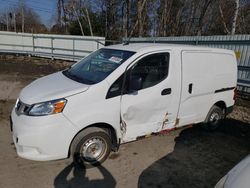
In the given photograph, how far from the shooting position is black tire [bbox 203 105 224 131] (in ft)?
15.0

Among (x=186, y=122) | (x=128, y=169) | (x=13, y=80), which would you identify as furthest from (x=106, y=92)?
(x=13, y=80)

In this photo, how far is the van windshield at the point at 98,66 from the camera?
3.22 m

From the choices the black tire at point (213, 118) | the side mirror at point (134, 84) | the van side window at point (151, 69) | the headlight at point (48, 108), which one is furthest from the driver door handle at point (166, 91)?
the headlight at point (48, 108)

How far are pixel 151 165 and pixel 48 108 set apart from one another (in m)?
1.82

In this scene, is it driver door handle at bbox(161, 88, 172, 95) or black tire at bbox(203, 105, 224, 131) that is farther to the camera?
black tire at bbox(203, 105, 224, 131)

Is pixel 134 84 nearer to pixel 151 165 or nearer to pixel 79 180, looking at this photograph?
pixel 151 165

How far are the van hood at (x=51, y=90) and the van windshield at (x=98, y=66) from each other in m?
0.18

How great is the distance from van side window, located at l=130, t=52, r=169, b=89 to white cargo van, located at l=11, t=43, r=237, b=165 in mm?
16

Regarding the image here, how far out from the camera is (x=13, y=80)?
342 inches

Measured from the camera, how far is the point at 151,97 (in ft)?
11.1

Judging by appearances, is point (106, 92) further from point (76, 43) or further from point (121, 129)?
point (76, 43)

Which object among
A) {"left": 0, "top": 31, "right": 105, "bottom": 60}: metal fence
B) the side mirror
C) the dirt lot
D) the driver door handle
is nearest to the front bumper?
the dirt lot

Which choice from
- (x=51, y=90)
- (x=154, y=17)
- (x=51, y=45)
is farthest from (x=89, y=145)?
(x=154, y=17)

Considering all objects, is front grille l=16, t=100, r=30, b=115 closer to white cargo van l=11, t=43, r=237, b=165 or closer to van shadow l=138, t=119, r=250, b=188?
white cargo van l=11, t=43, r=237, b=165
